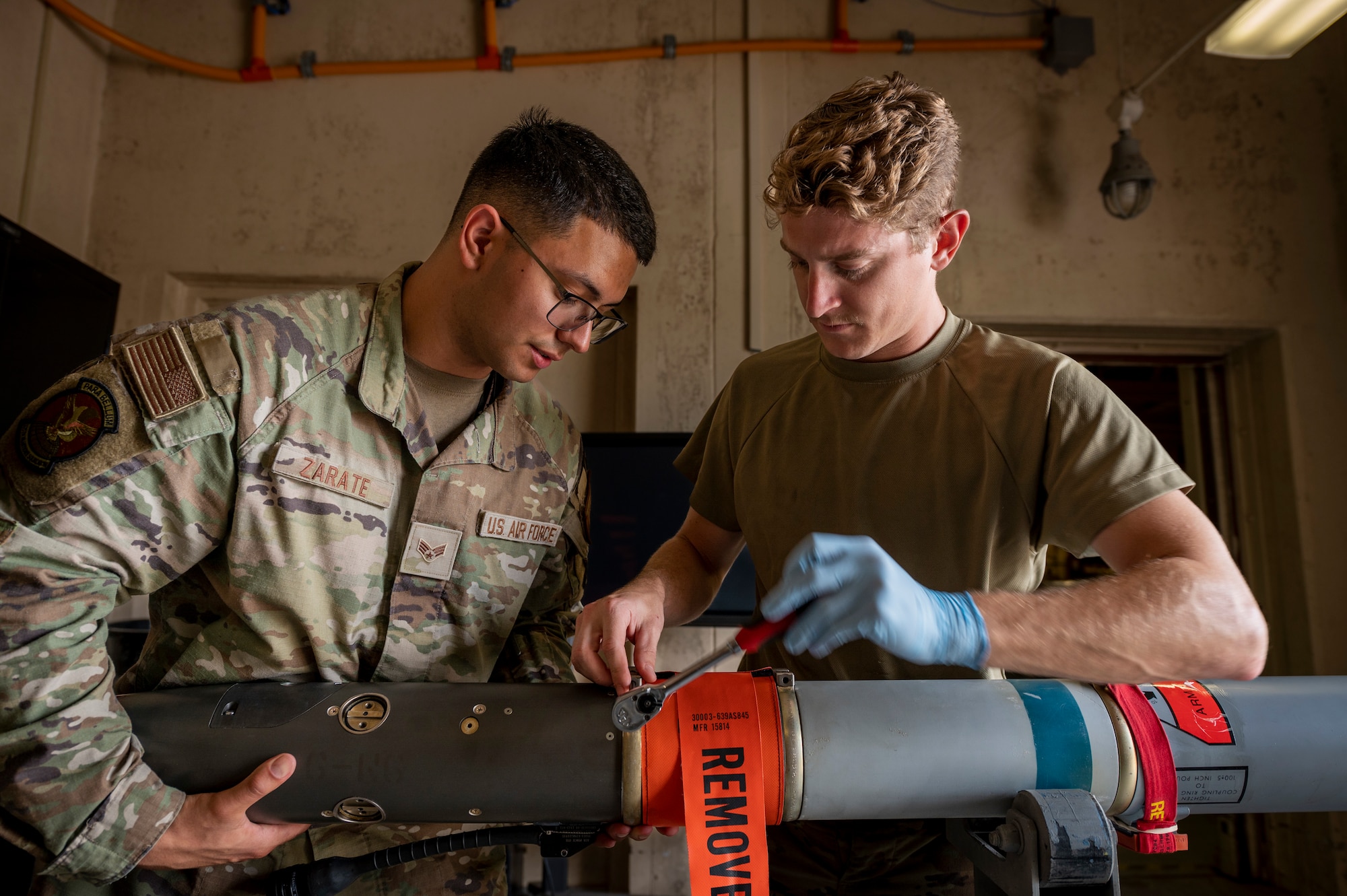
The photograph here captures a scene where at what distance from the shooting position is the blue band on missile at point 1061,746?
821 millimetres

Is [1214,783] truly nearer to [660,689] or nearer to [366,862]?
[660,689]

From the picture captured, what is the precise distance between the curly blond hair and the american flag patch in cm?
78

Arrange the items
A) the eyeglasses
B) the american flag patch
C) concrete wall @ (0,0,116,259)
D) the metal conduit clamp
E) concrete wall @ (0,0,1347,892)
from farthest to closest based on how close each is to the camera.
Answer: concrete wall @ (0,0,1347,892)
concrete wall @ (0,0,116,259)
the eyeglasses
the american flag patch
the metal conduit clamp

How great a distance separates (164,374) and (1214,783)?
4.26 feet

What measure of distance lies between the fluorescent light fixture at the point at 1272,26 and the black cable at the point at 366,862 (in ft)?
8.01

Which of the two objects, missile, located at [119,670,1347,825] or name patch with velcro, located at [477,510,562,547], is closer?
missile, located at [119,670,1347,825]

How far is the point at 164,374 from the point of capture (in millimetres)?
963

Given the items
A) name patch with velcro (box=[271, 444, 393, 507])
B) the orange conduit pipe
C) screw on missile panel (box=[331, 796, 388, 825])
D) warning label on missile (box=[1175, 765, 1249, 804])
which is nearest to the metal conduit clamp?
warning label on missile (box=[1175, 765, 1249, 804])

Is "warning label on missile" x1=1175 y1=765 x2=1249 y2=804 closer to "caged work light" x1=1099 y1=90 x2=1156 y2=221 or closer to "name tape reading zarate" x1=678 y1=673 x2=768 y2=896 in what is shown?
"name tape reading zarate" x1=678 y1=673 x2=768 y2=896

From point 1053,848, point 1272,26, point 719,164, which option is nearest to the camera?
point 1053,848

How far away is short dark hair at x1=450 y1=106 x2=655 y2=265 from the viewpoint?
119cm

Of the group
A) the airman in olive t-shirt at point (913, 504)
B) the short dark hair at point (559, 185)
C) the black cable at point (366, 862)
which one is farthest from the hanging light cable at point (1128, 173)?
the black cable at point (366, 862)

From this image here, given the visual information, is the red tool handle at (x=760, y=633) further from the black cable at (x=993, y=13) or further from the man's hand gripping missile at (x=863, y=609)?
the black cable at (x=993, y=13)

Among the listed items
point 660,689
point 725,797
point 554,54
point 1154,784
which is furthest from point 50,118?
point 1154,784
